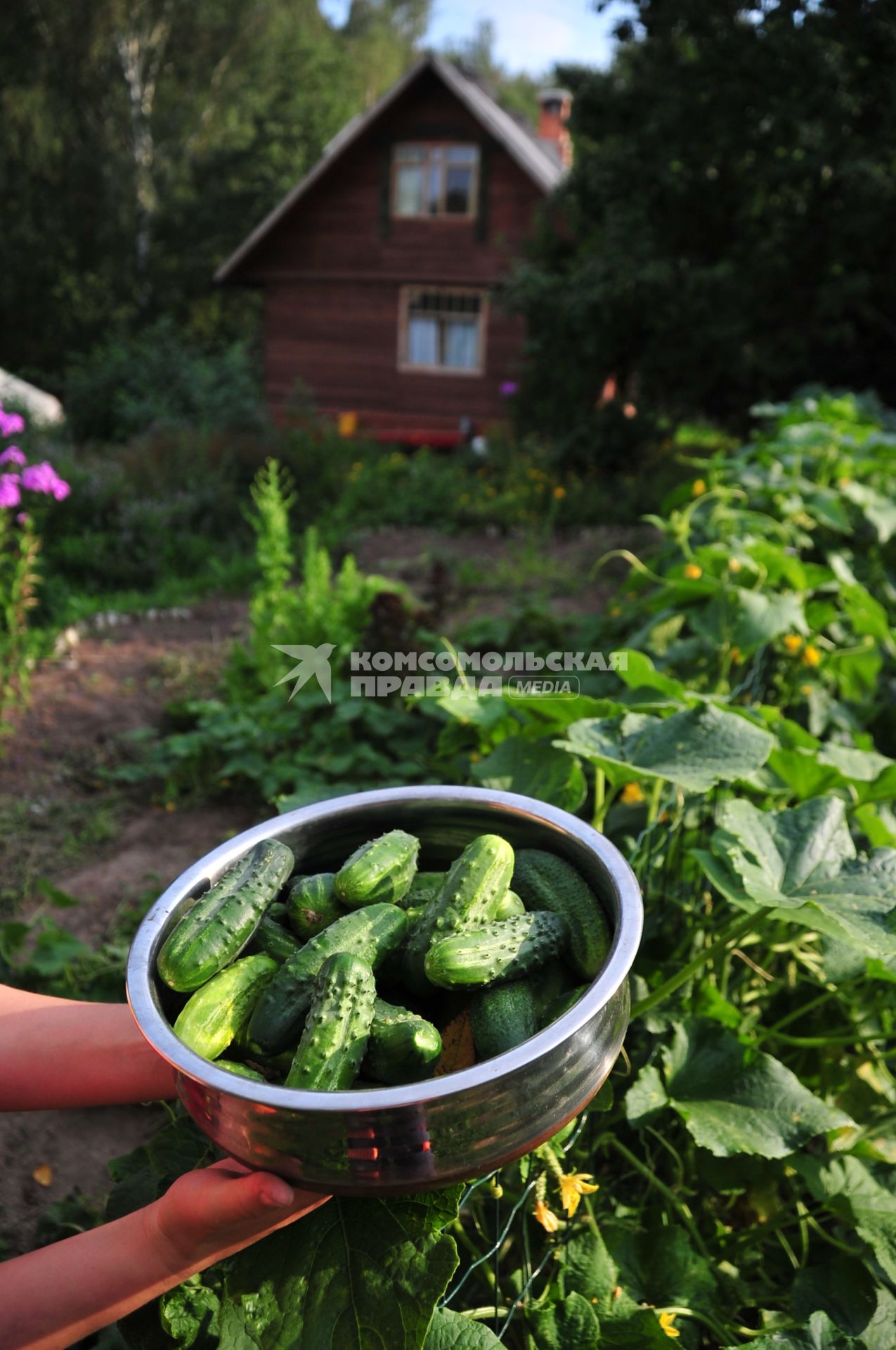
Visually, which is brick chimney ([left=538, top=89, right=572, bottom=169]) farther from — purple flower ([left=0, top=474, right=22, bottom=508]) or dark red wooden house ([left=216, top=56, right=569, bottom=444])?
purple flower ([left=0, top=474, right=22, bottom=508])

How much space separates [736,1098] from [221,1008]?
1.10 m

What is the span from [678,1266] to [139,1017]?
1284 millimetres

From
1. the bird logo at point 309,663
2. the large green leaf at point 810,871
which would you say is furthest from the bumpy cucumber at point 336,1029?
the bird logo at point 309,663

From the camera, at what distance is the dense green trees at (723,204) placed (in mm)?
11328

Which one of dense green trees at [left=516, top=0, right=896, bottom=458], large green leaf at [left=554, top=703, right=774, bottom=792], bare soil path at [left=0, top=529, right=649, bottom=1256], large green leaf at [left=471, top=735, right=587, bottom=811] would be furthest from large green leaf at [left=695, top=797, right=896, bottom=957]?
dense green trees at [left=516, top=0, right=896, bottom=458]

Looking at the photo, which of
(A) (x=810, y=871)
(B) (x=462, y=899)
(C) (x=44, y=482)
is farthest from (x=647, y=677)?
(C) (x=44, y=482)

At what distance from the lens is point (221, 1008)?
47.6 inches

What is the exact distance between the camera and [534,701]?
2340 mm

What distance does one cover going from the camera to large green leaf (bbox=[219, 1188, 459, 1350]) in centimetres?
116

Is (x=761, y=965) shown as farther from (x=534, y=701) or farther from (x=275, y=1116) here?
(x=275, y=1116)

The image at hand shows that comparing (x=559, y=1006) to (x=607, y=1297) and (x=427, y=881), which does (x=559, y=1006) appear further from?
(x=607, y=1297)

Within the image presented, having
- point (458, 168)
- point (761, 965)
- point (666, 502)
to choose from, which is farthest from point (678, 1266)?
point (458, 168)

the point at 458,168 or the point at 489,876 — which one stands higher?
the point at 458,168

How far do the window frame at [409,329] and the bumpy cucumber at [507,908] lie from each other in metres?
18.4
